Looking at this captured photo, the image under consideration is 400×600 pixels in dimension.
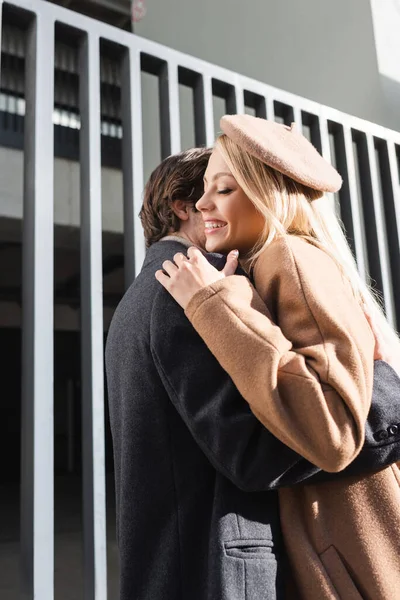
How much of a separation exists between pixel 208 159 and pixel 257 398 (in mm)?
589

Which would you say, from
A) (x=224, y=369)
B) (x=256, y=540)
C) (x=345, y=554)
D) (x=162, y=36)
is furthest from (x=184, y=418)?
(x=162, y=36)

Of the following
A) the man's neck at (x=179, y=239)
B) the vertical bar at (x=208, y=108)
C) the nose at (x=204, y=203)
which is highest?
the vertical bar at (x=208, y=108)

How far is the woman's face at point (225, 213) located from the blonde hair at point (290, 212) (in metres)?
0.03

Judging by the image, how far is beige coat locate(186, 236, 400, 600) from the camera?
0.86 metres

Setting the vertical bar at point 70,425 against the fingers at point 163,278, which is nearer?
the fingers at point 163,278

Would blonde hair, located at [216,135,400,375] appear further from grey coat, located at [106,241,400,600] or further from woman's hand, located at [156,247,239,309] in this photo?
grey coat, located at [106,241,400,600]

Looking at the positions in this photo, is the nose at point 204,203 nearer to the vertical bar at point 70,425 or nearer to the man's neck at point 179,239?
the man's neck at point 179,239

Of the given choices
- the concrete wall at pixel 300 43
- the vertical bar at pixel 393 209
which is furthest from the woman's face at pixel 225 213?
the concrete wall at pixel 300 43

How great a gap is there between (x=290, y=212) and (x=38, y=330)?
32.0 inches

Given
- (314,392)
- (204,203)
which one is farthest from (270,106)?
(314,392)

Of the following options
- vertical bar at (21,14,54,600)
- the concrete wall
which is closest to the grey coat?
vertical bar at (21,14,54,600)

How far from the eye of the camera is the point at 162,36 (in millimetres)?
4582

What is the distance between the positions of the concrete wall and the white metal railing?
4.52 ft

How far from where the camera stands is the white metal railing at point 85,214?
1576 millimetres
